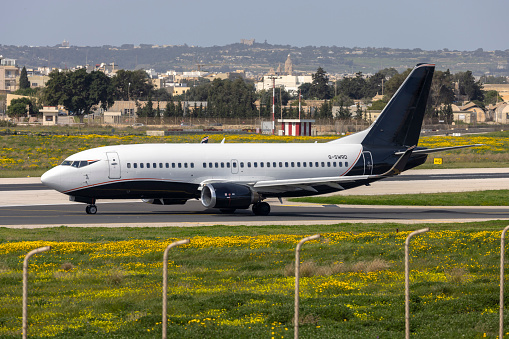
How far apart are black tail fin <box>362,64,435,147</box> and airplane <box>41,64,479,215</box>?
2.7 inches

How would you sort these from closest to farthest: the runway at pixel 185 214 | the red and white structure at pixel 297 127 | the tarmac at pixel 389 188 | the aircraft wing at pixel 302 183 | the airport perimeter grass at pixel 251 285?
the airport perimeter grass at pixel 251 285 → the runway at pixel 185 214 → the aircraft wing at pixel 302 183 → the tarmac at pixel 389 188 → the red and white structure at pixel 297 127

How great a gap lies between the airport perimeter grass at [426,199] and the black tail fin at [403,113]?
5.20m

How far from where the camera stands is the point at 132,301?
864 inches

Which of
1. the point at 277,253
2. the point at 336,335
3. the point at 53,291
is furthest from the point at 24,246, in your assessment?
the point at 336,335

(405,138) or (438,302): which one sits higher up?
(405,138)

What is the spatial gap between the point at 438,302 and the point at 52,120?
188 meters

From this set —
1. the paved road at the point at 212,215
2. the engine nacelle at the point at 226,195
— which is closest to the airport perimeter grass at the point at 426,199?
the paved road at the point at 212,215

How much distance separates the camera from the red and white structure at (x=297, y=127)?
13525cm

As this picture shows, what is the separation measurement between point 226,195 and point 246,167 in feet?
11.8

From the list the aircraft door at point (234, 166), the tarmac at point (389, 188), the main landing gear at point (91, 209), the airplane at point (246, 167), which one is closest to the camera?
A: the airplane at point (246, 167)

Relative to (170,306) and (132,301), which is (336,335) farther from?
(132,301)

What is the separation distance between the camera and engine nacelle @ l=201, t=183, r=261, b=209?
150 ft

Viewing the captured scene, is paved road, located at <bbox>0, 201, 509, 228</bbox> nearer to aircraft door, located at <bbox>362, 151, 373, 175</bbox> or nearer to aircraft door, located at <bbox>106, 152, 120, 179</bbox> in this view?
aircraft door, located at <bbox>106, 152, 120, 179</bbox>

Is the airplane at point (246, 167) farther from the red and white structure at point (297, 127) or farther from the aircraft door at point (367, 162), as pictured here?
the red and white structure at point (297, 127)
